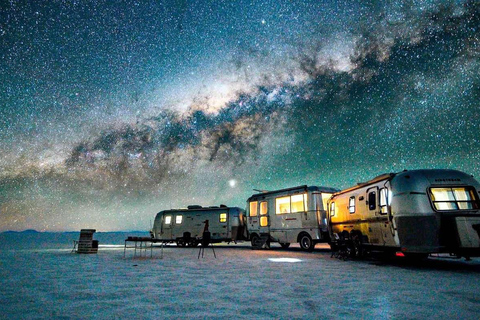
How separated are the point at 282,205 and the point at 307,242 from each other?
2.79 meters

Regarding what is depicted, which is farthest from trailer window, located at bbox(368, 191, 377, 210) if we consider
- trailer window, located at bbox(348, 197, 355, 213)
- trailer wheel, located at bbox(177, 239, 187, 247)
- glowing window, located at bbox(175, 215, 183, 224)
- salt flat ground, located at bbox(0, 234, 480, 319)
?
glowing window, located at bbox(175, 215, 183, 224)

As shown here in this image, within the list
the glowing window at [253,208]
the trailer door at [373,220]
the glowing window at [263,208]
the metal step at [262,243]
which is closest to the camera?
the trailer door at [373,220]

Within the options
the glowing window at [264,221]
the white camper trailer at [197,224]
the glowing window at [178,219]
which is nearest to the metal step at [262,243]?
the glowing window at [264,221]

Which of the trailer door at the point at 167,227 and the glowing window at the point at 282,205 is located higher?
the glowing window at the point at 282,205

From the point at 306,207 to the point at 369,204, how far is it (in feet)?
17.4

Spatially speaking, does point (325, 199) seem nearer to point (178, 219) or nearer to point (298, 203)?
point (298, 203)

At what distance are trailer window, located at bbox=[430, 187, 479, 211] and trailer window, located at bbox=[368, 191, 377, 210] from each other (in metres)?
2.09

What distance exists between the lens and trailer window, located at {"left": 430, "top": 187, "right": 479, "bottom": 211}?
9484 mm

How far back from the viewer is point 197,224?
2486 centimetres

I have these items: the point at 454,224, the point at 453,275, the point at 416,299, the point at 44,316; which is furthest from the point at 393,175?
the point at 44,316

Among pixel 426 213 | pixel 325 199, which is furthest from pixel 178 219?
pixel 426 213

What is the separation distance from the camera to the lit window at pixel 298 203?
1711cm

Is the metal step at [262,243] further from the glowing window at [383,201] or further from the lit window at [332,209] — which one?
the glowing window at [383,201]

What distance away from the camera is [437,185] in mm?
9547
